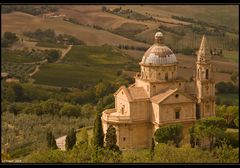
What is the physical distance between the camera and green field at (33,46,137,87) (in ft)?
161

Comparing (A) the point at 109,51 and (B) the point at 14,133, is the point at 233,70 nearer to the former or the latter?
(A) the point at 109,51

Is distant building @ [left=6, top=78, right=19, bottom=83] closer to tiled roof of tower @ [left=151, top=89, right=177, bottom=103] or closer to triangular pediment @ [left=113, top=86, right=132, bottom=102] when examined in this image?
triangular pediment @ [left=113, top=86, right=132, bottom=102]

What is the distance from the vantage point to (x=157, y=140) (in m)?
31.4

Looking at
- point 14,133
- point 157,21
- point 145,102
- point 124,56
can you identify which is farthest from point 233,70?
point 14,133

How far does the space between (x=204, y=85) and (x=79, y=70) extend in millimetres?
19179

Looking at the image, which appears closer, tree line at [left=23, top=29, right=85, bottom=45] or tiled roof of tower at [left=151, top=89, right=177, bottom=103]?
tiled roof of tower at [left=151, top=89, right=177, bottom=103]

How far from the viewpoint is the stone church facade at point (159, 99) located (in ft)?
107

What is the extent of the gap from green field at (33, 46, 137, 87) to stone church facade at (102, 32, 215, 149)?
1480 centimetres

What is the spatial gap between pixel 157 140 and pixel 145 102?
2.63 metres

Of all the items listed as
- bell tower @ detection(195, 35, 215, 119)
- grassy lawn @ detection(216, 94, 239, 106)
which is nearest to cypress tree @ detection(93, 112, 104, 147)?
bell tower @ detection(195, 35, 215, 119)

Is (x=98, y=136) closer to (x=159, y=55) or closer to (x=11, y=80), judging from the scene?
(x=159, y=55)

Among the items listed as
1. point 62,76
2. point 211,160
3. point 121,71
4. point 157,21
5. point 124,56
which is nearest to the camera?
point 211,160

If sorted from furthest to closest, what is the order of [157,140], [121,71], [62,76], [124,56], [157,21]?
1. [62,76]
2. [121,71]
3. [124,56]
4. [157,21]
5. [157,140]

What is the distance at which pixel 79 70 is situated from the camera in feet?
167
